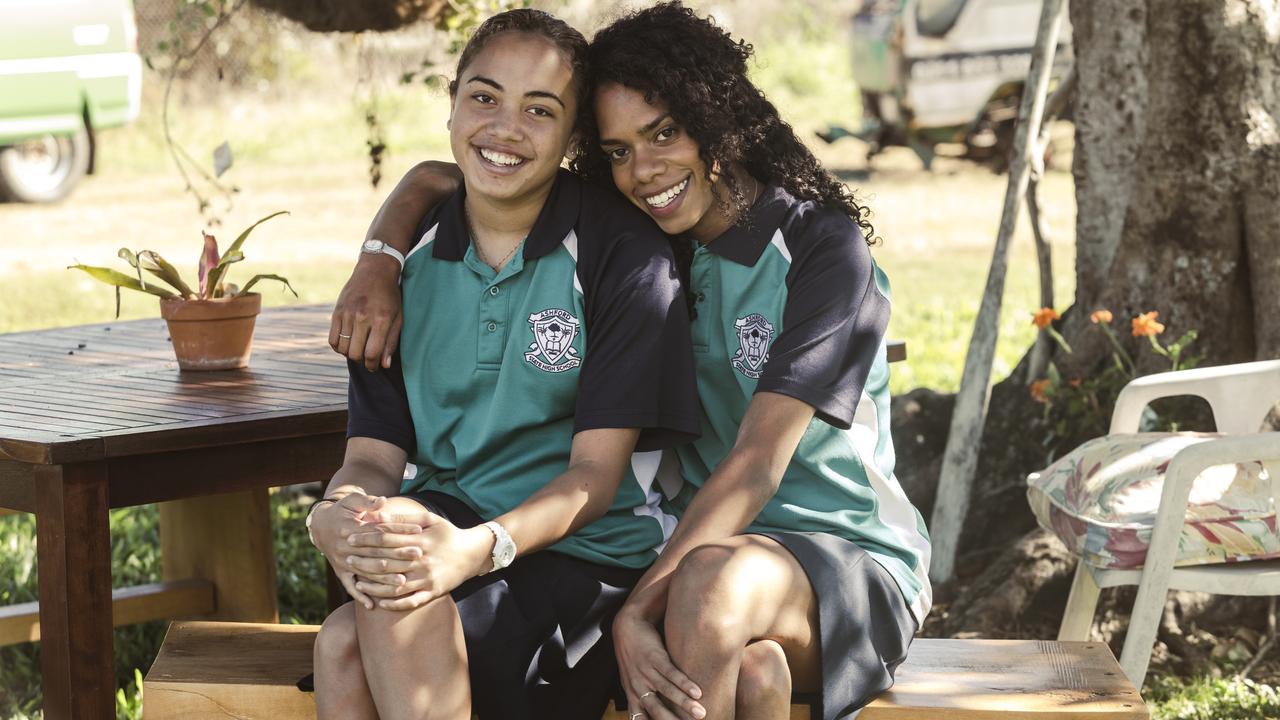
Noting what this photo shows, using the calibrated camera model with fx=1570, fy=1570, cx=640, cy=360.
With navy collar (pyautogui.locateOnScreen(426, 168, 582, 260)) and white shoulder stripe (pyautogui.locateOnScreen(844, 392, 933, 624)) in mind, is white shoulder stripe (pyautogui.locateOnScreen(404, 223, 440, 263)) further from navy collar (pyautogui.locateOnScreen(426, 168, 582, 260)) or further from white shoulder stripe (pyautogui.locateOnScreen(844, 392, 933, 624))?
white shoulder stripe (pyautogui.locateOnScreen(844, 392, 933, 624))

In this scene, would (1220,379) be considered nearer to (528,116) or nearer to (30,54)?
(528,116)

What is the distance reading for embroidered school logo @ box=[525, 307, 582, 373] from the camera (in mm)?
2578

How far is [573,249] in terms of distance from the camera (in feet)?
8.66

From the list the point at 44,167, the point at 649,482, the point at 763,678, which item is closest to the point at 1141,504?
the point at 649,482

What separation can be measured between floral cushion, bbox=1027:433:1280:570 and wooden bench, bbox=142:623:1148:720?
46 centimetres

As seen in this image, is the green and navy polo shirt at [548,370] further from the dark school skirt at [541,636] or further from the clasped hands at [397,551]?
the clasped hands at [397,551]

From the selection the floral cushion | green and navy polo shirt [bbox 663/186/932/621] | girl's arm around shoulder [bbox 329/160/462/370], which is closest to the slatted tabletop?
girl's arm around shoulder [bbox 329/160/462/370]

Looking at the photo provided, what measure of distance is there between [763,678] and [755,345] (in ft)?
2.05

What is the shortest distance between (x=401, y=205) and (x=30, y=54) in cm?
855

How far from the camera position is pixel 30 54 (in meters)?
10.4

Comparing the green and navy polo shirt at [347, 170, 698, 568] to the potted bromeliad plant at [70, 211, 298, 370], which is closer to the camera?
the green and navy polo shirt at [347, 170, 698, 568]

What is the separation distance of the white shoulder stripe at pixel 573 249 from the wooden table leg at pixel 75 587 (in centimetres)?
86

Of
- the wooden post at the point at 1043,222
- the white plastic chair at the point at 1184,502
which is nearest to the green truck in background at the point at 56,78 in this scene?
the wooden post at the point at 1043,222

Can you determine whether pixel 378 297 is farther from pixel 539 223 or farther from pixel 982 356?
pixel 982 356
